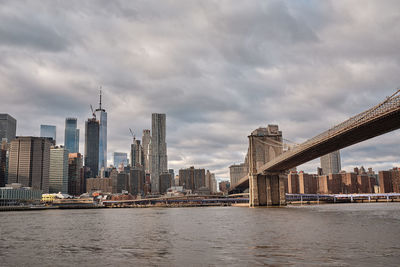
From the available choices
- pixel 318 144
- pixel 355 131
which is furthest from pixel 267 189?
pixel 355 131

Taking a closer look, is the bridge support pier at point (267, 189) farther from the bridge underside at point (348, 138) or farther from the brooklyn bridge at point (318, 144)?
the bridge underside at point (348, 138)

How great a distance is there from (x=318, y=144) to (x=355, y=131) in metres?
10.1

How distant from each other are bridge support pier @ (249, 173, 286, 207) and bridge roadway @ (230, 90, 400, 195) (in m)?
20.4

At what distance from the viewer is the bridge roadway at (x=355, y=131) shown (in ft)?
151

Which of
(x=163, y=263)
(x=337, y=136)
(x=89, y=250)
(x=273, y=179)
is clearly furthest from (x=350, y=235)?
(x=273, y=179)

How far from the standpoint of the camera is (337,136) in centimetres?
5762

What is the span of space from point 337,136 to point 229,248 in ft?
128

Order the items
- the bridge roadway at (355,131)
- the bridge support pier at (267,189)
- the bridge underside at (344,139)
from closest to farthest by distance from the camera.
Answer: the bridge roadway at (355,131) < the bridge underside at (344,139) < the bridge support pier at (267,189)

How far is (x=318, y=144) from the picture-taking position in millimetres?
64375

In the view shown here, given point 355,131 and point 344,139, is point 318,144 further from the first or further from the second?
point 355,131

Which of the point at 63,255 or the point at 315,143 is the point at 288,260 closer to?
the point at 63,255

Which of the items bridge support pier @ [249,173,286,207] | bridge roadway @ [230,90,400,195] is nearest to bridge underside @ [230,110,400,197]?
bridge roadway @ [230,90,400,195]

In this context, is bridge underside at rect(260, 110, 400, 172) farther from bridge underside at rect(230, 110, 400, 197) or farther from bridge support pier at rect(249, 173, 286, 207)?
bridge support pier at rect(249, 173, 286, 207)

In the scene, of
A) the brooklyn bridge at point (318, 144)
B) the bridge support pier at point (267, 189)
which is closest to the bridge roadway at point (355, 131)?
the brooklyn bridge at point (318, 144)
